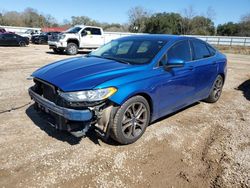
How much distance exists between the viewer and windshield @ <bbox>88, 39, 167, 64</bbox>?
13.9 ft

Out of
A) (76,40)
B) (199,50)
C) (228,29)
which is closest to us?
(199,50)

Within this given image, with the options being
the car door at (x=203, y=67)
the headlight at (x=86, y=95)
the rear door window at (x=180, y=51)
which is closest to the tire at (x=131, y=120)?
the headlight at (x=86, y=95)

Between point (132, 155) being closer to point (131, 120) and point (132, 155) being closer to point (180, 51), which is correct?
point (131, 120)

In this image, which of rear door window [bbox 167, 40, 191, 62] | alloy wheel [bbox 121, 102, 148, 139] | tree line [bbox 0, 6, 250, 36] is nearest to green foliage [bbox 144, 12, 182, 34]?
tree line [bbox 0, 6, 250, 36]

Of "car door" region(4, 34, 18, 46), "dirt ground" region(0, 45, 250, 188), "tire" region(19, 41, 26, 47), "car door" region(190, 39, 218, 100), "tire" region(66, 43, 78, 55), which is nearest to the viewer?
"dirt ground" region(0, 45, 250, 188)

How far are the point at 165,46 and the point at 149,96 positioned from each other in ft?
3.37

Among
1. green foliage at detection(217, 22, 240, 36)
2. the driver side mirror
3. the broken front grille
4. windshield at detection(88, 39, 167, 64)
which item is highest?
green foliage at detection(217, 22, 240, 36)

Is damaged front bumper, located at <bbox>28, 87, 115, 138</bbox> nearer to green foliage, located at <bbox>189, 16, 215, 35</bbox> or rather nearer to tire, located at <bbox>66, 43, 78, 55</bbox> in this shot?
tire, located at <bbox>66, 43, 78, 55</bbox>

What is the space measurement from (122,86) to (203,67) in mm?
2473

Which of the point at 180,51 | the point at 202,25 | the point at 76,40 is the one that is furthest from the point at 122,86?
the point at 202,25

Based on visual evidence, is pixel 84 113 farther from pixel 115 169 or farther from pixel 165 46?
pixel 165 46

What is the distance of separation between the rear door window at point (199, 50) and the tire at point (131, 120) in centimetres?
188

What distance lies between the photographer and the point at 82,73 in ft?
12.0

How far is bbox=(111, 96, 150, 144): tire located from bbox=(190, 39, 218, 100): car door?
1.69m
